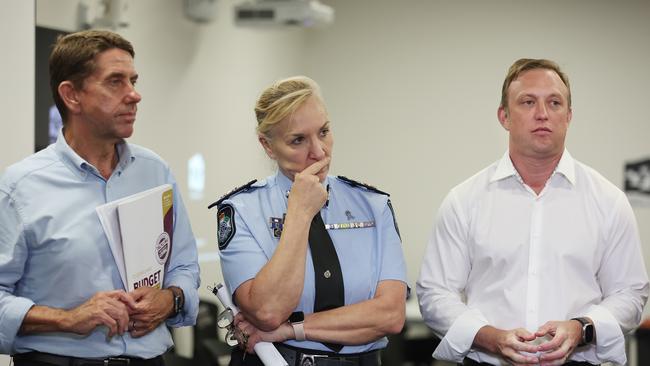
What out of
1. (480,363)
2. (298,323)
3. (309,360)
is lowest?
(480,363)

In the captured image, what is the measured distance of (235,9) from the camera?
5.81 metres

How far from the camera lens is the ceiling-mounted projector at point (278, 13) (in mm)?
5672

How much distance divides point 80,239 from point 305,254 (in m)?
0.62

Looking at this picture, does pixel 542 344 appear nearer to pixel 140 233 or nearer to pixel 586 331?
pixel 586 331

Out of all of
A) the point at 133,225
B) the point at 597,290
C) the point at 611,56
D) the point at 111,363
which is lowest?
the point at 111,363

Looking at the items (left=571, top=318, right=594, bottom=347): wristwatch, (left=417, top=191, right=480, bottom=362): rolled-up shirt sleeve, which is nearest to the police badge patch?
(left=417, top=191, right=480, bottom=362): rolled-up shirt sleeve

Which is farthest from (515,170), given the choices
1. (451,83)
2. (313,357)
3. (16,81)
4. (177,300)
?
(451,83)

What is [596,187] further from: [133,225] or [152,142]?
[152,142]

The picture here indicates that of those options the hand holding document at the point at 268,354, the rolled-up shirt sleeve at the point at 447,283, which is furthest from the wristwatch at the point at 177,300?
the rolled-up shirt sleeve at the point at 447,283

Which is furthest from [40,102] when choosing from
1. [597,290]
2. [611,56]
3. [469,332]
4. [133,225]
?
[611,56]

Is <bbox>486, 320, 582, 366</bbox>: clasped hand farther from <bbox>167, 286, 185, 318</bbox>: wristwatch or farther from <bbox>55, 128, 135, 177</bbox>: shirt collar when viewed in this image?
<bbox>55, 128, 135, 177</bbox>: shirt collar

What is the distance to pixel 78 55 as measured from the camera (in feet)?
7.93

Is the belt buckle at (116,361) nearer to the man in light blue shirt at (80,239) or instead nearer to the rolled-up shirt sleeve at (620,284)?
the man in light blue shirt at (80,239)

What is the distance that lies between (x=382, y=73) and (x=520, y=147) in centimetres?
467
